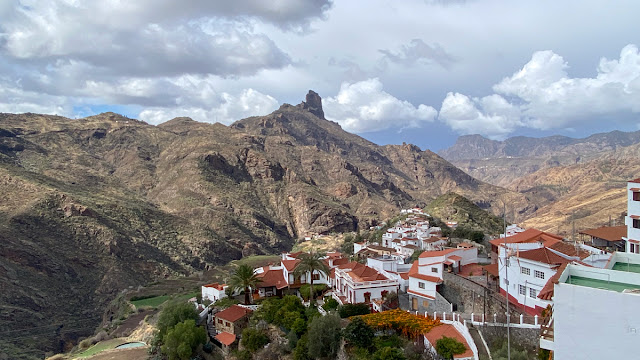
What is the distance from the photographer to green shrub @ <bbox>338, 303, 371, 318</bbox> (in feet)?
94.5

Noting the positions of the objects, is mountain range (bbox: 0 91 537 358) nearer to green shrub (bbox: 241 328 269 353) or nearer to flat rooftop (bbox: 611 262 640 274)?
green shrub (bbox: 241 328 269 353)

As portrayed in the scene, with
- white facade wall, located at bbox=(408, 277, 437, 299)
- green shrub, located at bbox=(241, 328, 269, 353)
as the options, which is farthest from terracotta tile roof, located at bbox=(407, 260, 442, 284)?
green shrub, located at bbox=(241, 328, 269, 353)

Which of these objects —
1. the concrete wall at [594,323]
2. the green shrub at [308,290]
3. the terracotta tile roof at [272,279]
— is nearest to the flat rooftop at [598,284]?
the concrete wall at [594,323]

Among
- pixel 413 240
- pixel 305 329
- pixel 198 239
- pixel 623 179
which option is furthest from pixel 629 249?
pixel 623 179

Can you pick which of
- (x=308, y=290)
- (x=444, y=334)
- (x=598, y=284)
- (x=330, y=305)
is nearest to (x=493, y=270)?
(x=444, y=334)

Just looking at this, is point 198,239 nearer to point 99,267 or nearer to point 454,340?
point 99,267

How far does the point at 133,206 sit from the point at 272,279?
65566mm

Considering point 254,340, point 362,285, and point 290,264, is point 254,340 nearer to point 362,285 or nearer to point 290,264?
point 362,285

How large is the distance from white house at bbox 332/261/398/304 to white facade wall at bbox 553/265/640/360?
20575mm

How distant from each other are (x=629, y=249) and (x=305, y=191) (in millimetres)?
114879

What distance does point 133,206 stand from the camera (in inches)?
3733

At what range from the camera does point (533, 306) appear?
22.6m

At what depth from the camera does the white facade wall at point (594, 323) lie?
9.87 meters

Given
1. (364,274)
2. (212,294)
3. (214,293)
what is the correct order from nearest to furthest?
(364,274) < (214,293) < (212,294)
